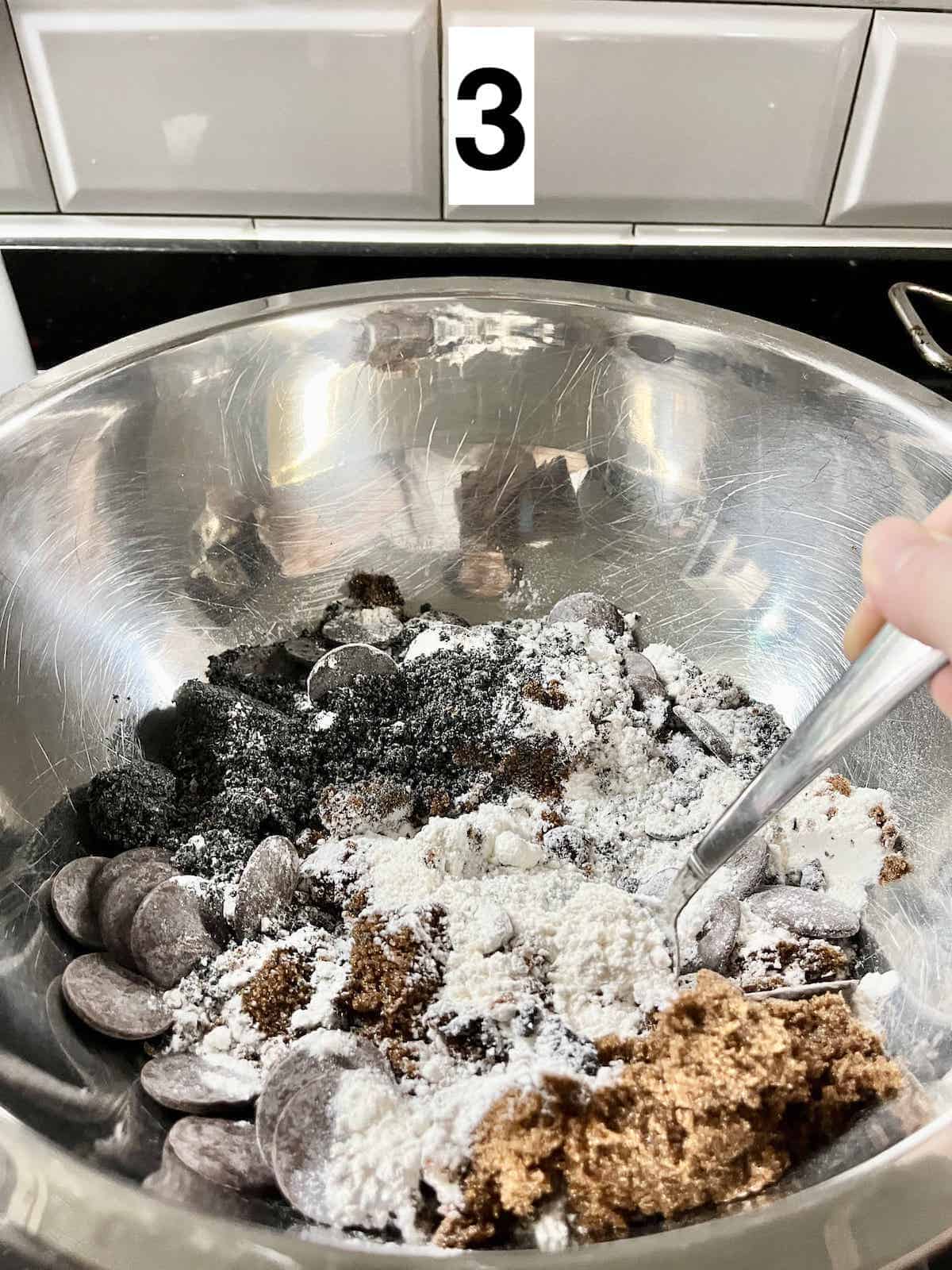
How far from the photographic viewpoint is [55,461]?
944 mm

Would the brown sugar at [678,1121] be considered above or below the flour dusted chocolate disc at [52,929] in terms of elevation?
above

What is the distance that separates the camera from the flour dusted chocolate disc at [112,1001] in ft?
2.31

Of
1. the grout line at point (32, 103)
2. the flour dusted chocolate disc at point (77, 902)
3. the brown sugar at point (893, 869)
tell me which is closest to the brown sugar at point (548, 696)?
the brown sugar at point (893, 869)

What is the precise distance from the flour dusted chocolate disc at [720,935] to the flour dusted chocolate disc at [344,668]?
1.37 ft

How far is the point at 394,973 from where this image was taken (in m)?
0.72

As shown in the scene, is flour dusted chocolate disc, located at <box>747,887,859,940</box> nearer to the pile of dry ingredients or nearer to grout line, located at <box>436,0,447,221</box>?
the pile of dry ingredients

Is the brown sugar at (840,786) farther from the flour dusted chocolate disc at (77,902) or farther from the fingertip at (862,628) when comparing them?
the flour dusted chocolate disc at (77,902)

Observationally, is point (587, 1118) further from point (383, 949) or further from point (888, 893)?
point (888, 893)

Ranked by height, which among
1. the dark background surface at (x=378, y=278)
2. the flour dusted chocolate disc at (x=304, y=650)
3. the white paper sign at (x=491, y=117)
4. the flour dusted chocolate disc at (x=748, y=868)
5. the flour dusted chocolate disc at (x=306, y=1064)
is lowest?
the flour dusted chocolate disc at (x=304, y=650)

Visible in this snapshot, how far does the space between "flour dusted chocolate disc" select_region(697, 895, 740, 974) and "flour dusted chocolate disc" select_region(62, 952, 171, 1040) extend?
0.42 metres

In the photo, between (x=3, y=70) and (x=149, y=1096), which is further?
(x=3, y=70)

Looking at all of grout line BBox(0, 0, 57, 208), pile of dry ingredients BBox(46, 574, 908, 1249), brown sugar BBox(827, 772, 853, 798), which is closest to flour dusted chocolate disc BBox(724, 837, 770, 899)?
pile of dry ingredients BBox(46, 574, 908, 1249)

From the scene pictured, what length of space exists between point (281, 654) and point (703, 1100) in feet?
2.16

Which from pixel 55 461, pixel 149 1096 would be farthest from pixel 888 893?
pixel 55 461
